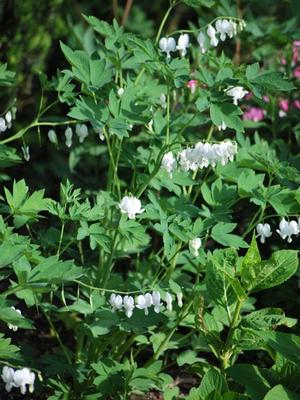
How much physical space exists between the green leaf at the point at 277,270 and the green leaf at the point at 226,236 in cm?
13

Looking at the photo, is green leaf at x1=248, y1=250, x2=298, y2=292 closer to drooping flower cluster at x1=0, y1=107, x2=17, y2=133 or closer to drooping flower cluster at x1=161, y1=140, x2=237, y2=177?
drooping flower cluster at x1=161, y1=140, x2=237, y2=177

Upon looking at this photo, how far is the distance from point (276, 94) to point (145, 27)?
2037mm

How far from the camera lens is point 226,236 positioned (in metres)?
2.90

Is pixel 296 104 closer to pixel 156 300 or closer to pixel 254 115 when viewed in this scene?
pixel 254 115

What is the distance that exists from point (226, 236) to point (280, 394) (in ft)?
1.97

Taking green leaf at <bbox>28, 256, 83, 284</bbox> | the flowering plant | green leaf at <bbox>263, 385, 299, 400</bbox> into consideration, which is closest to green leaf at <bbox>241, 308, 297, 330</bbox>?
the flowering plant

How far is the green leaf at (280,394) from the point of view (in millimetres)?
2619

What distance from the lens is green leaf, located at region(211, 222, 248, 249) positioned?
288 centimetres

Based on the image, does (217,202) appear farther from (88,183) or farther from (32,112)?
(32,112)

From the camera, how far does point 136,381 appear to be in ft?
9.50

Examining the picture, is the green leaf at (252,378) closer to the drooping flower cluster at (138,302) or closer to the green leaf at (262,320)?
the green leaf at (262,320)

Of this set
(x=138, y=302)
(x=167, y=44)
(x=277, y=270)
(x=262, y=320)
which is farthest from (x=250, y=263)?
(x=167, y=44)

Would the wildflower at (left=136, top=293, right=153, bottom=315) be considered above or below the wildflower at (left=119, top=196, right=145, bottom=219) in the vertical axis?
below

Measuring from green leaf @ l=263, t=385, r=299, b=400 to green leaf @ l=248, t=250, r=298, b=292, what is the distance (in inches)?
14.8
